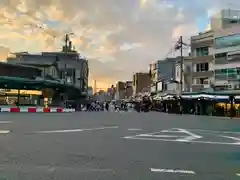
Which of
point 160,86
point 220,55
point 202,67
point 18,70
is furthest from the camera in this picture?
point 160,86

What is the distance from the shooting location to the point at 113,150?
36.7 ft

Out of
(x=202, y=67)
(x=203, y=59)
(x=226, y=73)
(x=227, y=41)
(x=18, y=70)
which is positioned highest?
(x=227, y=41)

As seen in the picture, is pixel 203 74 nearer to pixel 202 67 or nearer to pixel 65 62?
pixel 202 67

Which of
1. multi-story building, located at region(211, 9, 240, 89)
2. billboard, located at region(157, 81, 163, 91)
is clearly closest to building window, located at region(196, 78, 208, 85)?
multi-story building, located at region(211, 9, 240, 89)

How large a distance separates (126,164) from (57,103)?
213 ft

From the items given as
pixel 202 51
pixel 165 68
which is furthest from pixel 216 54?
pixel 165 68

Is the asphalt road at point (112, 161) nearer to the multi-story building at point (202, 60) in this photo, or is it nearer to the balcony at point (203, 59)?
the balcony at point (203, 59)

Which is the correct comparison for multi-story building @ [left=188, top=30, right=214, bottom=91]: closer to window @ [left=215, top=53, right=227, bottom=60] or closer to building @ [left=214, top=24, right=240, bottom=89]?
window @ [left=215, top=53, right=227, bottom=60]

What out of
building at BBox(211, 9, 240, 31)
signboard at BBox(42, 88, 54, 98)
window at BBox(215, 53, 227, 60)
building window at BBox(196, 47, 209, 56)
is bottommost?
signboard at BBox(42, 88, 54, 98)

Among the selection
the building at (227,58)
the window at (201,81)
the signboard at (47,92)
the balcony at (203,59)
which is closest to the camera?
the building at (227,58)

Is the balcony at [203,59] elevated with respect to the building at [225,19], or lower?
Result: lower

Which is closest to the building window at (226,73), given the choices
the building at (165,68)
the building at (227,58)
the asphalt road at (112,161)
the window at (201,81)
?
the building at (227,58)

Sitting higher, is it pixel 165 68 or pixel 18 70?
pixel 165 68

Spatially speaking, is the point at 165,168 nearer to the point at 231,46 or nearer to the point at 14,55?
the point at 231,46
